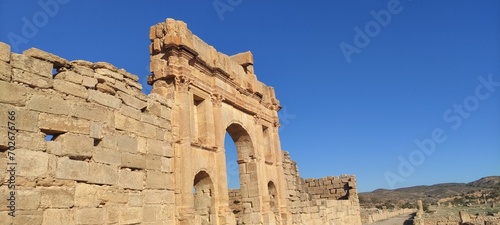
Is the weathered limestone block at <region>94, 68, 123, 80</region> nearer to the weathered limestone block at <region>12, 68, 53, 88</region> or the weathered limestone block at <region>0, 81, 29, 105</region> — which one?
the weathered limestone block at <region>12, 68, 53, 88</region>

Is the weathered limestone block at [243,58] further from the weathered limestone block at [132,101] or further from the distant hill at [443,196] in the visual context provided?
the distant hill at [443,196]

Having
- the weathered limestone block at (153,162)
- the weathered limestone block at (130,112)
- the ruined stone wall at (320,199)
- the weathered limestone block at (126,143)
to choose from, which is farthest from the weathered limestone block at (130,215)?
the ruined stone wall at (320,199)

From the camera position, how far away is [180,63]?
988cm

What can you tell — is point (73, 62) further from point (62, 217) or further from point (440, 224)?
point (440, 224)

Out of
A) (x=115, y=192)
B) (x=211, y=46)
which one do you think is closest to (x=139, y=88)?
(x=115, y=192)

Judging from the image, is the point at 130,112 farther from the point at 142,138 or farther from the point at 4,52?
the point at 4,52

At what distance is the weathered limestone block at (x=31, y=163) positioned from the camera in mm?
5262

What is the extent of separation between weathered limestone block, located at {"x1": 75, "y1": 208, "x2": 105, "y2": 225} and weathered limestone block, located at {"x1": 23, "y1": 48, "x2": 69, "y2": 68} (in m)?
2.17

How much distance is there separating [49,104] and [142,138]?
2124mm

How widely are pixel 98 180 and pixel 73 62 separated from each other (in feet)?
6.19

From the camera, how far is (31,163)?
17.7ft

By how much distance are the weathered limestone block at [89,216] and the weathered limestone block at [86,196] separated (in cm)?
7

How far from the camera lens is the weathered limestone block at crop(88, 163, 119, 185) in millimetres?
6314

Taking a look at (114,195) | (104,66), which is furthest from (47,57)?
(114,195)
